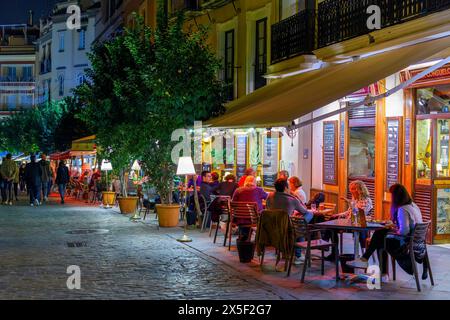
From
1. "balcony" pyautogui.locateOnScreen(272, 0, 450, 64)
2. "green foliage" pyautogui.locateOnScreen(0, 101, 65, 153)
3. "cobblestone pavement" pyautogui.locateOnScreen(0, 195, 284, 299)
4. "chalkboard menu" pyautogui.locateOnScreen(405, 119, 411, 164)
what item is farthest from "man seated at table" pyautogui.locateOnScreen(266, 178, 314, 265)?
"green foliage" pyautogui.locateOnScreen(0, 101, 65, 153)

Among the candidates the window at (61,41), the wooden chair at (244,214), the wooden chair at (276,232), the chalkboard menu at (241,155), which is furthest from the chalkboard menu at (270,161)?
the window at (61,41)

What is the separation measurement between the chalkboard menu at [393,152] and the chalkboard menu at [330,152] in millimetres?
2204

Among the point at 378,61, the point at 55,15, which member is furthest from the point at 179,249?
the point at 55,15

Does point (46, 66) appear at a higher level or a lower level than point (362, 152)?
higher

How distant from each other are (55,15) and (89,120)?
157ft

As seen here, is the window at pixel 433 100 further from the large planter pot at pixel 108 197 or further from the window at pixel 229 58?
the large planter pot at pixel 108 197

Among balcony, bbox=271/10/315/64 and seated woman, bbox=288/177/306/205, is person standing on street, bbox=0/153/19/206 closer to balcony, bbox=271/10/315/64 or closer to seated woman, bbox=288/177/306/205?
balcony, bbox=271/10/315/64

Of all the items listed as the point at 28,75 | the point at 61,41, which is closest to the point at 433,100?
the point at 61,41

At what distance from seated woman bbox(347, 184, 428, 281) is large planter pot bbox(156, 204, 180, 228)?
7952 mm

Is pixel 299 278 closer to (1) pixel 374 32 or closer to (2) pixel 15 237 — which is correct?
(1) pixel 374 32

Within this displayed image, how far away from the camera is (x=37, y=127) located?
55812 millimetres

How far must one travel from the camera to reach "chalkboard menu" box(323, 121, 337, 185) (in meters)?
16.1

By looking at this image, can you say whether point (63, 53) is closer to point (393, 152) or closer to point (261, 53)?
point (261, 53)
